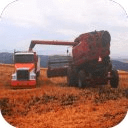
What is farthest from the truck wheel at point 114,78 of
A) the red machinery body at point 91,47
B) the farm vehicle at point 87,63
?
the red machinery body at point 91,47

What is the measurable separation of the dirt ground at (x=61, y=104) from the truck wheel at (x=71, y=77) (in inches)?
4.1

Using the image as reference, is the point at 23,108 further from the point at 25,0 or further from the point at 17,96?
the point at 25,0

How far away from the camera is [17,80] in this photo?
26.0 meters

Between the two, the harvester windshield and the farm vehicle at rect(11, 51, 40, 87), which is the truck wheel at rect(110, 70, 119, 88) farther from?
the harvester windshield

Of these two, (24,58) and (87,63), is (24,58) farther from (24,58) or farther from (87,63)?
(87,63)

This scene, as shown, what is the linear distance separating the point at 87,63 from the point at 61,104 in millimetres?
951

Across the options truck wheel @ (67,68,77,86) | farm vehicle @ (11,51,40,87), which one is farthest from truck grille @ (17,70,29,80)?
truck wheel @ (67,68,77,86)

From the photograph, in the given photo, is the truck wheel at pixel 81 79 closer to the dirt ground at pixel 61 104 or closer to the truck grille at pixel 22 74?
the dirt ground at pixel 61 104

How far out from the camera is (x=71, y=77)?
85.8 ft

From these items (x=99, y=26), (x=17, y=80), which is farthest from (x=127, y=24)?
(x=17, y=80)

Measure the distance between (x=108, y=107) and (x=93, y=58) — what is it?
0.93 m

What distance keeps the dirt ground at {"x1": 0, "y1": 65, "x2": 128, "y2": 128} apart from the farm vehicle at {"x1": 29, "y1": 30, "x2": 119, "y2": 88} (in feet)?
0.47

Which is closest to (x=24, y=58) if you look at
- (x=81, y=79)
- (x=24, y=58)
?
(x=24, y=58)

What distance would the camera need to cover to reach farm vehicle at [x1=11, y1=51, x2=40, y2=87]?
26.0m
